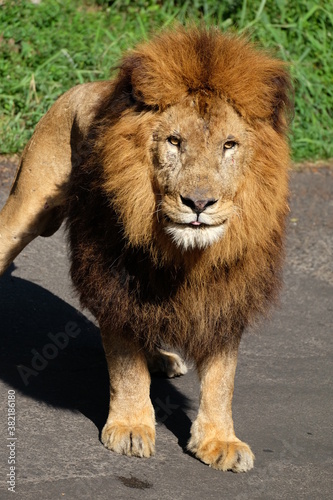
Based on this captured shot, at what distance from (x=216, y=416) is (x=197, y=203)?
106cm

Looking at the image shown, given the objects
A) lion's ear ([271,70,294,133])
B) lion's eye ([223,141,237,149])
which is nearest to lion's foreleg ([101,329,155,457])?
lion's eye ([223,141,237,149])

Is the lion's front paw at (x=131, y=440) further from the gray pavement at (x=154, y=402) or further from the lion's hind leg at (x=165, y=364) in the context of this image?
the lion's hind leg at (x=165, y=364)

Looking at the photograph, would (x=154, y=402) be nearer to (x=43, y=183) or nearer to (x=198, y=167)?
(x=43, y=183)

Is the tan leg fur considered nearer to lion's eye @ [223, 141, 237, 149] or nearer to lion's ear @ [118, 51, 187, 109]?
lion's ear @ [118, 51, 187, 109]

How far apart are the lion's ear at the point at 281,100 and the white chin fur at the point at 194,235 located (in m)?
0.52

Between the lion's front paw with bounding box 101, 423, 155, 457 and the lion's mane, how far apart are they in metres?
0.36

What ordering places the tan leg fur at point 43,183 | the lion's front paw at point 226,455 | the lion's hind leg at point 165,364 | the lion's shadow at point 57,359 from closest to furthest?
the lion's front paw at point 226,455, the lion's shadow at point 57,359, the tan leg fur at point 43,183, the lion's hind leg at point 165,364

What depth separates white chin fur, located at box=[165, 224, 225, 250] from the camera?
10.5 feet

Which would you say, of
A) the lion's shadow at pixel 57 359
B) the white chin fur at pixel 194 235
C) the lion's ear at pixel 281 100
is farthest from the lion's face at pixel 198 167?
the lion's shadow at pixel 57 359

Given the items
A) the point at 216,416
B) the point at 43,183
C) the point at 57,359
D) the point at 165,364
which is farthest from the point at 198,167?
the point at 57,359

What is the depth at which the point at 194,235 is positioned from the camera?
3195 mm

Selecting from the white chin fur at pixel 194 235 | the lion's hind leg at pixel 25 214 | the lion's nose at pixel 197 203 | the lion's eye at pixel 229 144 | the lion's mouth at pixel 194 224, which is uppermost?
the lion's eye at pixel 229 144

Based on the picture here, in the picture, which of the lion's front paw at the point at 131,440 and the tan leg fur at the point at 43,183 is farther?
the tan leg fur at the point at 43,183

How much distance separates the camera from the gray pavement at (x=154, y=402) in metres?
3.56
